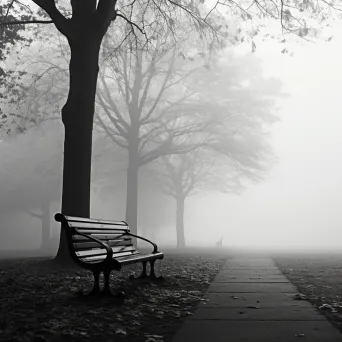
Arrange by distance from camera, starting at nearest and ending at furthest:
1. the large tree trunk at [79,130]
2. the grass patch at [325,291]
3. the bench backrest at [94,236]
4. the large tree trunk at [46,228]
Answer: the grass patch at [325,291]
the bench backrest at [94,236]
the large tree trunk at [79,130]
the large tree trunk at [46,228]

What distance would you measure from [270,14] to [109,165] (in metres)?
16.8

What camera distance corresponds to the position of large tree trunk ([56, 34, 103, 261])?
998cm

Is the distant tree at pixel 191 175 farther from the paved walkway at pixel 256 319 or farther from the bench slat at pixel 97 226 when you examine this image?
the paved walkway at pixel 256 319

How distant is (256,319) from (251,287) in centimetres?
264

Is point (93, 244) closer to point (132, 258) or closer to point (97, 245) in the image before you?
point (97, 245)

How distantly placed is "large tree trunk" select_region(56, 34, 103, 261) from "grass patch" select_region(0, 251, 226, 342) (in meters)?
2.14

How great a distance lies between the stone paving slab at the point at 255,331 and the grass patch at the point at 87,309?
207 mm

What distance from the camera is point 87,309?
16.4 feet

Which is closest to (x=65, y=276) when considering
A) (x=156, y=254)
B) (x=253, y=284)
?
(x=156, y=254)

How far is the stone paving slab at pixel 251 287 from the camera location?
6805 mm

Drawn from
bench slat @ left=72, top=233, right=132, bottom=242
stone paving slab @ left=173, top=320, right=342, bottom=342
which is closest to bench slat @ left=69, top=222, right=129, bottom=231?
bench slat @ left=72, top=233, right=132, bottom=242

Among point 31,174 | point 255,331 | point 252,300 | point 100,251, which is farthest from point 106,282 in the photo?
point 31,174

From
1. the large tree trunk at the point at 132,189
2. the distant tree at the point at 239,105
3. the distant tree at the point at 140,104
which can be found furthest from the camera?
the distant tree at the point at 239,105

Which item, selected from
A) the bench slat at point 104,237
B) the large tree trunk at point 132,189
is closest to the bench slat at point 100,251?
the bench slat at point 104,237
